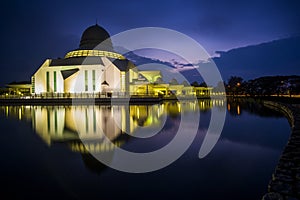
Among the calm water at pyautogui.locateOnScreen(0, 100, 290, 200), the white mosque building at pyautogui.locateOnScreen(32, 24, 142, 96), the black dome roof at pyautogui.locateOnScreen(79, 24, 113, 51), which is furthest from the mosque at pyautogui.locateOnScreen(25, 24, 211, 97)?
the calm water at pyautogui.locateOnScreen(0, 100, 290, 200)

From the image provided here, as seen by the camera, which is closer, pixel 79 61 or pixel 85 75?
pixel 85 75

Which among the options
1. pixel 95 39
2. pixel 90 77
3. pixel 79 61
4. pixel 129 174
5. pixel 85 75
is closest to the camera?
pixel 129 174

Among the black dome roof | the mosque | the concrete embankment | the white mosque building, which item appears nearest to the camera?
the concrete embankment

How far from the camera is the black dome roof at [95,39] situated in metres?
45.8

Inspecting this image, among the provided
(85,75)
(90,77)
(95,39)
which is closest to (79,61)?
(85,75)

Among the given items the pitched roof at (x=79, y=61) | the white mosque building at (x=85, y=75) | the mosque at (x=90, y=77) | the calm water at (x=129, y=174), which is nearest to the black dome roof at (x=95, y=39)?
the mosque at (x=90, y=77)

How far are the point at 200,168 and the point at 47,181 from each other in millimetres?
3035

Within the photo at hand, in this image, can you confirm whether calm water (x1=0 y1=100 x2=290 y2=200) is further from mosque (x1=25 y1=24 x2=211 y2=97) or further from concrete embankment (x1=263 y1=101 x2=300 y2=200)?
mosque (x1=25 y1=24 x2=211 y2=97)

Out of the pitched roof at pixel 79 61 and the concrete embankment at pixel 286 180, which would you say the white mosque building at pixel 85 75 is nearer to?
the pitched roof at pixel 79 61

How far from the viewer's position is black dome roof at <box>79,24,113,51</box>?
150 ft

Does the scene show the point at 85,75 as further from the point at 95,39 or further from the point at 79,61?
the point at 95,39

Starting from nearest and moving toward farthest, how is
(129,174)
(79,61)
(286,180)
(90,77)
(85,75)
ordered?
(286,180) < (129,174) < (90,77) < (85,75) < (79,61)

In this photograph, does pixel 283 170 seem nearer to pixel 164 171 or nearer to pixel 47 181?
pixel 164 171

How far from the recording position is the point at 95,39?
153 feet
